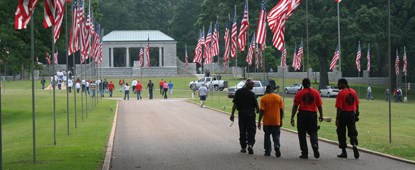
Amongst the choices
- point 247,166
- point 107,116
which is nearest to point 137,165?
point 247,166

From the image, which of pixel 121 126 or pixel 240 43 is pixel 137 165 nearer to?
pixel 121 126

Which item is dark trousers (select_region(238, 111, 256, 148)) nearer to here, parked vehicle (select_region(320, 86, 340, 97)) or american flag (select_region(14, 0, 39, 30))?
american flag (select_region(14, 0, 39, 30))

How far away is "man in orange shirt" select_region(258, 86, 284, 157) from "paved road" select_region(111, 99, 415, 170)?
316 mm

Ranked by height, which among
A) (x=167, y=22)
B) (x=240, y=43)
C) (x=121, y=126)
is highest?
(x=167, y=22)

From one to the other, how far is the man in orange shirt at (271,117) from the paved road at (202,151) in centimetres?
32

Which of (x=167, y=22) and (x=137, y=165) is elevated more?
(x=167, y=22)

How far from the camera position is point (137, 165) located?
1405 centimetres

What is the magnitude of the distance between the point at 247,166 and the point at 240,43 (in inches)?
880

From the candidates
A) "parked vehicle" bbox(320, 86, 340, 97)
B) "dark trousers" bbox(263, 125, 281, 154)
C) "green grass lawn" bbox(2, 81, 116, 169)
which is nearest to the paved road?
"dark trousers" bbox(263, 125, 281, 154)

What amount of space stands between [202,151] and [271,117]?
2254 millimetres

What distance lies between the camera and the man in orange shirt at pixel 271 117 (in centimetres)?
1513

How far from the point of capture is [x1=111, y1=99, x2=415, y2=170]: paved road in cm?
1373

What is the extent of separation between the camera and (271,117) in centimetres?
1520

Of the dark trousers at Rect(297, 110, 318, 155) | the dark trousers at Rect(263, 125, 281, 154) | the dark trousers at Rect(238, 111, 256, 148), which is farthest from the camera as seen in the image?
the dark trousers at Rect(238, 111, 256, 148)
